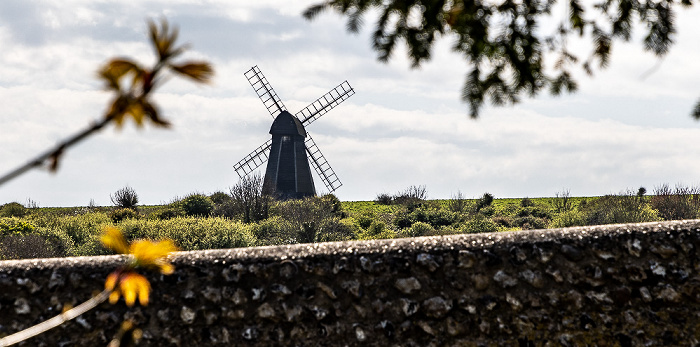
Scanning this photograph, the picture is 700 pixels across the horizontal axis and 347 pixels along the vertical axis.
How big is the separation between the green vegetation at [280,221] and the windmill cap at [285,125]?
12.8ft

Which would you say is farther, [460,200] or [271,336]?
[460,200]

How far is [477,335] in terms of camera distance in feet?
15.3

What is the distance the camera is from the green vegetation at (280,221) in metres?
15.9

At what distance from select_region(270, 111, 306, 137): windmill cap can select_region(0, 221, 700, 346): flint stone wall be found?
28597mm

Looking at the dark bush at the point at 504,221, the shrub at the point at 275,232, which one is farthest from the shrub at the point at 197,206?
the dark bush at the point at 504,221

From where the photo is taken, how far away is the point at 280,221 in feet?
70.5

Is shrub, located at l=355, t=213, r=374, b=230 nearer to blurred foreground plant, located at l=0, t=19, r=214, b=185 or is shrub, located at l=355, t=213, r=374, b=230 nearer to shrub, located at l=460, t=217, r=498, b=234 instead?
shrub, located at l=460, t=217, r=498, b=234

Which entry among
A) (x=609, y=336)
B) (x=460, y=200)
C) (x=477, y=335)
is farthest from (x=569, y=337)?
(x=460, y=200)

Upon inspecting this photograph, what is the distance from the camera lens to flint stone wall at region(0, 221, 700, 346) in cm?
465

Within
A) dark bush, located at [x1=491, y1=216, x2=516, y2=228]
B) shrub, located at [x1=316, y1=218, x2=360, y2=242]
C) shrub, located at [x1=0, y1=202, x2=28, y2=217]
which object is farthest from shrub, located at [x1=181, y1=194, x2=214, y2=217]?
dark bush, located at [x1=491, y1=216, x2=516, y2=228]

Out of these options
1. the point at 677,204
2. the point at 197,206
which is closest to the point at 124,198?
the point at 197,206

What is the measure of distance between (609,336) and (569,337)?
11.3 inches

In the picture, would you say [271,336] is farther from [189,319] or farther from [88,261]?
[88,261]

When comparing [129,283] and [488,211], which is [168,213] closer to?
[488,211]
